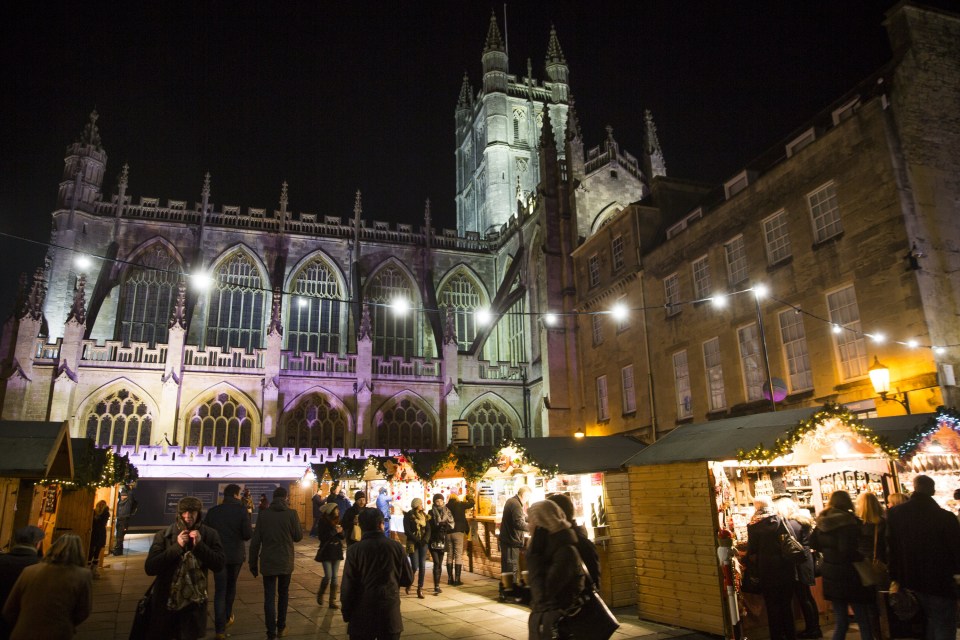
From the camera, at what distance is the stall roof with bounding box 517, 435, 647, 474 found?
1081 cm

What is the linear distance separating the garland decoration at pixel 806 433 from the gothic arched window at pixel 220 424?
23314 millimetres

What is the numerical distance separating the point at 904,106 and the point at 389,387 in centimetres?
2244

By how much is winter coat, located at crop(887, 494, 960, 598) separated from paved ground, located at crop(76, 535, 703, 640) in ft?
9.38

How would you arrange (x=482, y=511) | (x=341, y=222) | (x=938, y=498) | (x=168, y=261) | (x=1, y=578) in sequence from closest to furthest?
1. (x=1, y=578)
2. (x=938, y=498)
3. (x=482, y=511)
4. (x=168, y=261)
5. (x=341, y=222)

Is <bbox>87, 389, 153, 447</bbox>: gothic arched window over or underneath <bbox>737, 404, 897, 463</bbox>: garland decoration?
over

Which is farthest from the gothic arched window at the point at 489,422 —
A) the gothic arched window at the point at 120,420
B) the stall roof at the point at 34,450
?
the stall roof at the point at 34,450

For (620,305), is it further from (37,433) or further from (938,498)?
(37,433)

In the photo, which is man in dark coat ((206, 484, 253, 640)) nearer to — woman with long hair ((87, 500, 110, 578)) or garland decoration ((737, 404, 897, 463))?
garland decoration ((737, 404, 897, 463))

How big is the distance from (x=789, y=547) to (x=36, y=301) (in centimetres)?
2883

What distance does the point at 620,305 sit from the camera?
64.5 feet

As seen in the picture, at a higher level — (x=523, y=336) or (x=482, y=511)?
(x=523, y=336)

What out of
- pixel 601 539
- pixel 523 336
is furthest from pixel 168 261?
pixel 601 539

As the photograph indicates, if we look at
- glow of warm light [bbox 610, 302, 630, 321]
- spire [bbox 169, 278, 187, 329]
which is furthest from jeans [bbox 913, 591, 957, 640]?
spire [bbox 169, 278, 187, 329]

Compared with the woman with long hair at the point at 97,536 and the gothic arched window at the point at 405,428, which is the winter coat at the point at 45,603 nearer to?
the woman with long hair at the point at 97,536
